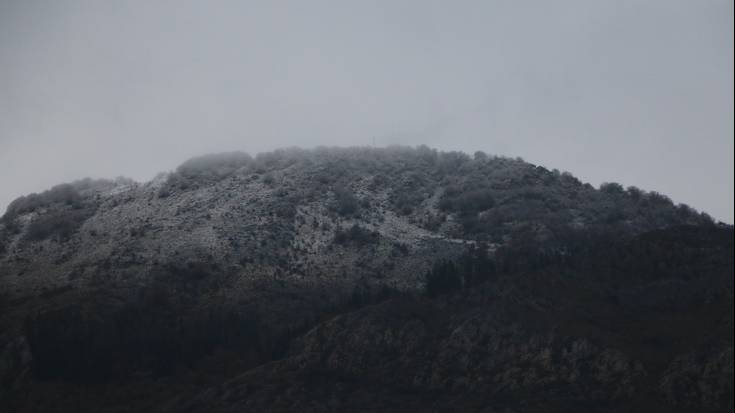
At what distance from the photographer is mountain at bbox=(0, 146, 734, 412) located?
207ft

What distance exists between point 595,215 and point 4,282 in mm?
73278

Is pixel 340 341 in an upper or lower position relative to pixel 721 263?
lower

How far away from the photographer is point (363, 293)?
8675 cm

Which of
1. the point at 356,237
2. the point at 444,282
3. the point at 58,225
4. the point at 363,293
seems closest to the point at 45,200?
the point at 58,225

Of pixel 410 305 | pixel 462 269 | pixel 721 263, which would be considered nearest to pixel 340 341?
pixel 410 305

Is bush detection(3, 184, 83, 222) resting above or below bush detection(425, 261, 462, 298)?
above

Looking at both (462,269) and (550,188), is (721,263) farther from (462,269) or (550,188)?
(550,188)

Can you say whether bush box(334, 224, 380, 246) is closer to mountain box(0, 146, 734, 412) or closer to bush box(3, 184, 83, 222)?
mountain box(0, 146, 734, 412)

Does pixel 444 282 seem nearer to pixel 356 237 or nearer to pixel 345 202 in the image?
pixel 356 237

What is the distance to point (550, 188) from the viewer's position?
11888 centimetres

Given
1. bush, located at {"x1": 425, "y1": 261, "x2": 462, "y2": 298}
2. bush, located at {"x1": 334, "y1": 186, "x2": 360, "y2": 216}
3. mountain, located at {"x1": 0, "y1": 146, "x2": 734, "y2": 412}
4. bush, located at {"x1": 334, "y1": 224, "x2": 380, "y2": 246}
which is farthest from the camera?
bush, located at {"x1": 334, "y1": 186, "x2": 360, "y2": 216}

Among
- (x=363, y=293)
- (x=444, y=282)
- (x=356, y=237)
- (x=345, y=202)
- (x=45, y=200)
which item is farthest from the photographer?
(x=45, y=200)

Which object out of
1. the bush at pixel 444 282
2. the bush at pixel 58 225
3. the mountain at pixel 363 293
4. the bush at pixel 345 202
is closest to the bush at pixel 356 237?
the mountain at pixel 363 293

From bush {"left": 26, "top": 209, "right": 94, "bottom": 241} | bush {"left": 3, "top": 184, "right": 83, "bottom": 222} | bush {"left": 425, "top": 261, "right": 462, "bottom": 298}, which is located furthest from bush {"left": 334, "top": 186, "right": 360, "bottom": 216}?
bush {"left": 3, "top": 184, "right": 83, "bottom": 222}
